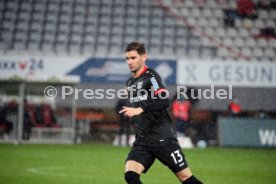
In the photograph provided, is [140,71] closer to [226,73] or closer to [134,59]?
[134,59]

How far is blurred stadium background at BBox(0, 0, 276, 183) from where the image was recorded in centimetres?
2173

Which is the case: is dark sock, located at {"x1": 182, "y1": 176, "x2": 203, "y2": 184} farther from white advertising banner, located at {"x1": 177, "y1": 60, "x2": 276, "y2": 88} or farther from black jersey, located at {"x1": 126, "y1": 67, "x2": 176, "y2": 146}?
white advertising banner, located at {"x1": 177, "y1": 60, "x2": 276, "y2": 88}

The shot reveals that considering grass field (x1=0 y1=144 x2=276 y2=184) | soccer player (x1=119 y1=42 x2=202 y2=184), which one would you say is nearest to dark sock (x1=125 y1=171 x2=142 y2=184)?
soccer player (x1=119 y1=42 x2=202 y2=184)

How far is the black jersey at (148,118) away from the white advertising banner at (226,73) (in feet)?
48.8

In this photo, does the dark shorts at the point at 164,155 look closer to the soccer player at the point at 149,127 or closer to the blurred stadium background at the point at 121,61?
the soccer player at the point at 149,127

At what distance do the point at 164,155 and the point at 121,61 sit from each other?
1528 cm

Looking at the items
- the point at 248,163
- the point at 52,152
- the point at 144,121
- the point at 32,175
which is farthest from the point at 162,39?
the point at 144,121

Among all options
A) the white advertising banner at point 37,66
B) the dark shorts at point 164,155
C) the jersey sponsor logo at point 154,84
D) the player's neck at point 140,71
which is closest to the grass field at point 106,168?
the dark shorts at point 164,155

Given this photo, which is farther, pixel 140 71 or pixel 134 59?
Answer: pixel 140 71

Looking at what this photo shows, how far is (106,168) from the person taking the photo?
13.1 meters

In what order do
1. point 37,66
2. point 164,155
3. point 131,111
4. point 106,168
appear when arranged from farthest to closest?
point 37,66, point 106,168, point 164,155, point 131,111

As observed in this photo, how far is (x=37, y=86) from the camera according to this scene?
23781 millimetres

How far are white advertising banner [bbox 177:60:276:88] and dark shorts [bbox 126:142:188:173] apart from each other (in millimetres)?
14933

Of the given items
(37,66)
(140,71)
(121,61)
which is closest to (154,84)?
(140,71)
